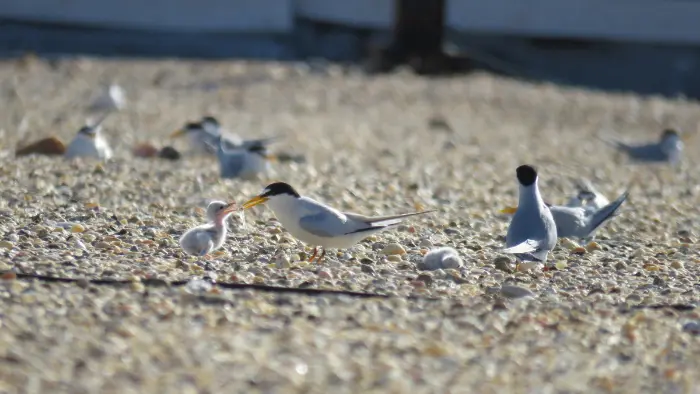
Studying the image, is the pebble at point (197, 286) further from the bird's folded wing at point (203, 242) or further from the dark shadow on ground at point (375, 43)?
the dark shadow on ground at point (375, 43)

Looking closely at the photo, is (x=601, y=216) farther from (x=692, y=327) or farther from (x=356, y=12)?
(x=356, y=12)

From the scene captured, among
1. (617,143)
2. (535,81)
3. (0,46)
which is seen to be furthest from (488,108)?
(0,46)

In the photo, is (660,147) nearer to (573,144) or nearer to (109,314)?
(573,144)

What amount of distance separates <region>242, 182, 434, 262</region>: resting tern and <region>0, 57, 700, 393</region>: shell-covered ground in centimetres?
13

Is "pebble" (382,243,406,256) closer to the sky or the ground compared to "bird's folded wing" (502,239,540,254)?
closer to the ground

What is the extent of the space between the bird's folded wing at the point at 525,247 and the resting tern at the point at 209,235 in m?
1.28

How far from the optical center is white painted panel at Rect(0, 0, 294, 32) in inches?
619

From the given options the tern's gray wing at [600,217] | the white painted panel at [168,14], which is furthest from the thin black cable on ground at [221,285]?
the white painted panel at [168,14]

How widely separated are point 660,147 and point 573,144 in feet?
3.66

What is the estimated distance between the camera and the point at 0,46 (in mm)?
15633

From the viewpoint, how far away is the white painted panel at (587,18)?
14.5 m

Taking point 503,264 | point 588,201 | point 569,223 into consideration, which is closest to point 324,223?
point 503,264

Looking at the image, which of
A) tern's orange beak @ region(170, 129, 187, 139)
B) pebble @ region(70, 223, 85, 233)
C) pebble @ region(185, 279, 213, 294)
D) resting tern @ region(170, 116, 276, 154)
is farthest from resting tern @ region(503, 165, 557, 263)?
tern's orange beak @ region(170, 129, 187, 139)

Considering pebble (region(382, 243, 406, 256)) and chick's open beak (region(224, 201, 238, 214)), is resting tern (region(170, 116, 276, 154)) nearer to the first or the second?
chick's open beak (region(224, 201, 238, 214))
